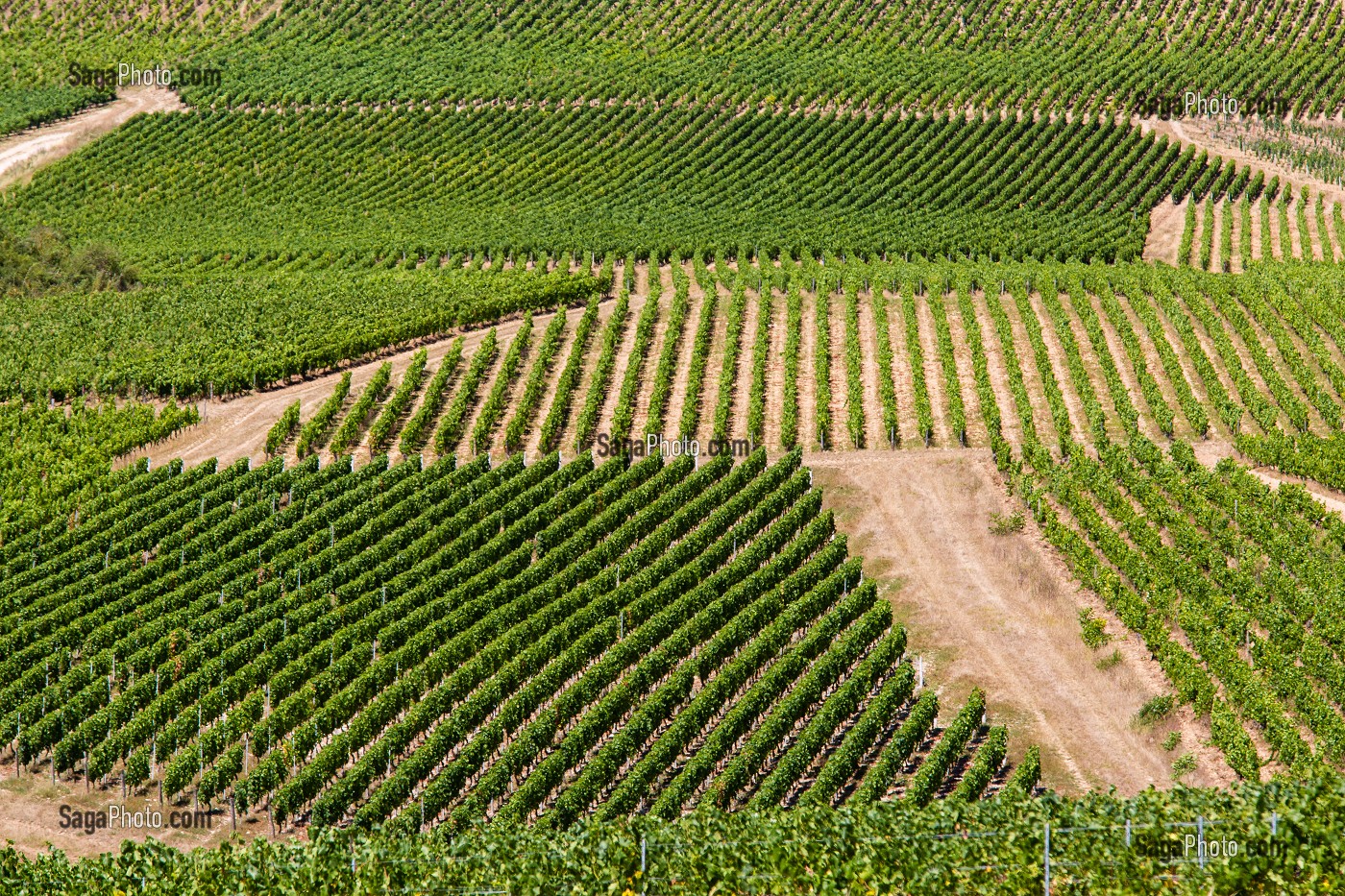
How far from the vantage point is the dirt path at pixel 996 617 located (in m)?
41.1

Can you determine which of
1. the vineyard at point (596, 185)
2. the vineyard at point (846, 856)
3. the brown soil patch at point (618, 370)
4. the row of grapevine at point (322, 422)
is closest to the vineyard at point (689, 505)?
the vineyard at point (846, 856)

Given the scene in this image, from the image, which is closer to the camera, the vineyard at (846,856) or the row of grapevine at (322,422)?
the vineyard at (846,856)

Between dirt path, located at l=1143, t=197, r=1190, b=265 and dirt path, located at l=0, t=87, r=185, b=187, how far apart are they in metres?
76.3

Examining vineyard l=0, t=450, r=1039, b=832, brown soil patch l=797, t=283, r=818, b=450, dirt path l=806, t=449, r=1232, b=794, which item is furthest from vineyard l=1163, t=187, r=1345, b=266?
vineyard l=0, t=450, r=1039, b=832

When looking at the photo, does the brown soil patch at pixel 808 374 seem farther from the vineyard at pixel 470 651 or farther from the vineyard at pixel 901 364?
the vineyard at pixel 470 651

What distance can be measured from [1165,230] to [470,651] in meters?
66.0

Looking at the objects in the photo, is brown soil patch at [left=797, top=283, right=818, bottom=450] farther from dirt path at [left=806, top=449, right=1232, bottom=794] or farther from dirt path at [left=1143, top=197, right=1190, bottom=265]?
dirt path at [left=1143, top=197, right=1190, bottom=265]

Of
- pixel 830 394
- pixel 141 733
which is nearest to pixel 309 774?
pixel 141 733

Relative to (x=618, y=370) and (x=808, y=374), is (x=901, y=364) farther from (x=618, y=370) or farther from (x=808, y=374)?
(x=618, y=370)

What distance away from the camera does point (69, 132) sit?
118 metres

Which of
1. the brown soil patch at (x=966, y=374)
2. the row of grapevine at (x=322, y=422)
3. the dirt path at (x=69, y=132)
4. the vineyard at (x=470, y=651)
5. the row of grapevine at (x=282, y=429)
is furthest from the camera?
the dirt path at (x=69, y=132)

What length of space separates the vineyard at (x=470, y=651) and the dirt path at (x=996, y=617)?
1.59 m

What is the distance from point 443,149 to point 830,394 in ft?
187

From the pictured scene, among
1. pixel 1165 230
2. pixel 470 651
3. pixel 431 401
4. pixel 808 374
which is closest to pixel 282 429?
pixel 431 401
